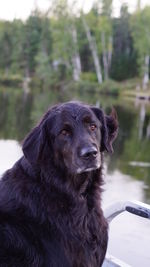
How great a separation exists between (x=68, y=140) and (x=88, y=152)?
0.84 feet

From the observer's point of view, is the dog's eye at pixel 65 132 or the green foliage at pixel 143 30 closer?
the dog's eye at pixel 65 132

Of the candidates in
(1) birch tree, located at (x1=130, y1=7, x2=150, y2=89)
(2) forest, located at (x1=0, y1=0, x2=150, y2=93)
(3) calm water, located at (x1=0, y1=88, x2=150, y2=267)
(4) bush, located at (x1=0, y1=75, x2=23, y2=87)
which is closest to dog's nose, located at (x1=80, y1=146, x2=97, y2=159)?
(3) calm water, located at (x1=0, y1=88, x2=150, y2=267)

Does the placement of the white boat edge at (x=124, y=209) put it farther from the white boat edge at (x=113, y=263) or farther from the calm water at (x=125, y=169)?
the calm water at (x=125, y=169)

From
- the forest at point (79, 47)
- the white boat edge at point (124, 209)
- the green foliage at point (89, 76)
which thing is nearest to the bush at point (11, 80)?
the forest at point (79, 47)

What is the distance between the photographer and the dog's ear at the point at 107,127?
4.10 m

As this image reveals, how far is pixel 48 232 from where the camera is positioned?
367cm

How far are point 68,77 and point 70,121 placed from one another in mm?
66899

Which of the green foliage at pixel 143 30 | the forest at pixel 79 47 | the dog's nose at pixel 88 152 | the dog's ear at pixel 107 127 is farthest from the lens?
the forest at pixel 79 47

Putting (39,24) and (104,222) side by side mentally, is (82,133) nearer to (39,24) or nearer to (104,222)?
(104,222)

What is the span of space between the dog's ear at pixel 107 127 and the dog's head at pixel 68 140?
0.12 meters

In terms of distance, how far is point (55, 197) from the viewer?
373 centimetres

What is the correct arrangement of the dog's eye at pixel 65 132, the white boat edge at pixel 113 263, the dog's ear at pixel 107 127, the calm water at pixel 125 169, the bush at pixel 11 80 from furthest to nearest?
the bush at pixel 11 80 < the calm water at pixel 125 169 < the white boat edge at pixel 113 263 < the dog's ear at pixel 107 127 < the dog's eye at pixel 65 132

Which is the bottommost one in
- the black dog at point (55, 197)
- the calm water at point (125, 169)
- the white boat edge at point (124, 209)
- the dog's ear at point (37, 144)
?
the calm water at point (125, 169)

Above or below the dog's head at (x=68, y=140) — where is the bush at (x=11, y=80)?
below
